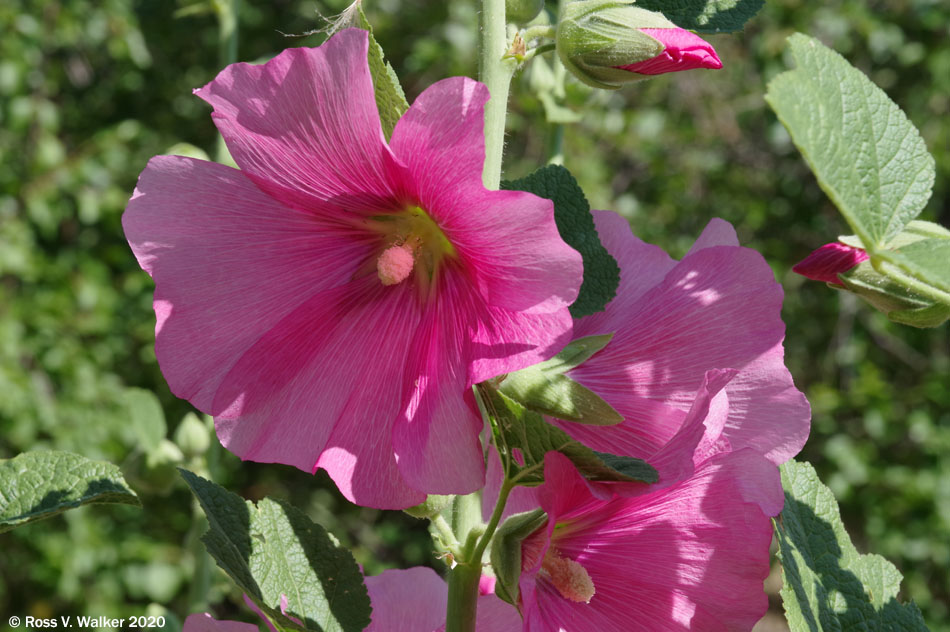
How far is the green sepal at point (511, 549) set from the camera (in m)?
0.53

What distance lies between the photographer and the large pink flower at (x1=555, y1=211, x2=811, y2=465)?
0.59 meters

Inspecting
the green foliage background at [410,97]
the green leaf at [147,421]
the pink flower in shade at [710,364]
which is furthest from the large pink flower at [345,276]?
the green foliage background at [410,97]

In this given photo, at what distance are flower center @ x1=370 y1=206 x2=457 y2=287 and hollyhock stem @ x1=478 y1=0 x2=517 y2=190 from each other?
5 centimetres

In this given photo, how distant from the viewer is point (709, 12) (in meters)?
0.62

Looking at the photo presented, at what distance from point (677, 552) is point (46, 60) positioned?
291 centimetres

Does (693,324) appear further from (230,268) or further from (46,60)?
(46,60)

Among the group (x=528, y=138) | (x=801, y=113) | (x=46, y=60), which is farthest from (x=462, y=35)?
(x=801, y=113)

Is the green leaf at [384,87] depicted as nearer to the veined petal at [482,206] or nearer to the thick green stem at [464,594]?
the veined petal at [482,206]

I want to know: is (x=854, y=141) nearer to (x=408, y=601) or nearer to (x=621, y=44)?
(x=621, y=44)

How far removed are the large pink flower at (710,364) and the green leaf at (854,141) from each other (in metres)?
0.12

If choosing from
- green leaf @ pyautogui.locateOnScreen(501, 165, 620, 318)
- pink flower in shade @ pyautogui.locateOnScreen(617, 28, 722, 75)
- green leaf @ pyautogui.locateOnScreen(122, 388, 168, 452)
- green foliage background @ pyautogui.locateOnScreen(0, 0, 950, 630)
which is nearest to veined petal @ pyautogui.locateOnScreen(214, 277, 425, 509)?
green leaf @ pyautogui.locateOnScreen(501, 165, 620, 318)

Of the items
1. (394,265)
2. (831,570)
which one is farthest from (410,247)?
(831,570)

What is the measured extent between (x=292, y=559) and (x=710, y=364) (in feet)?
1.02

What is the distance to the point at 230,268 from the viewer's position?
0.58 m
